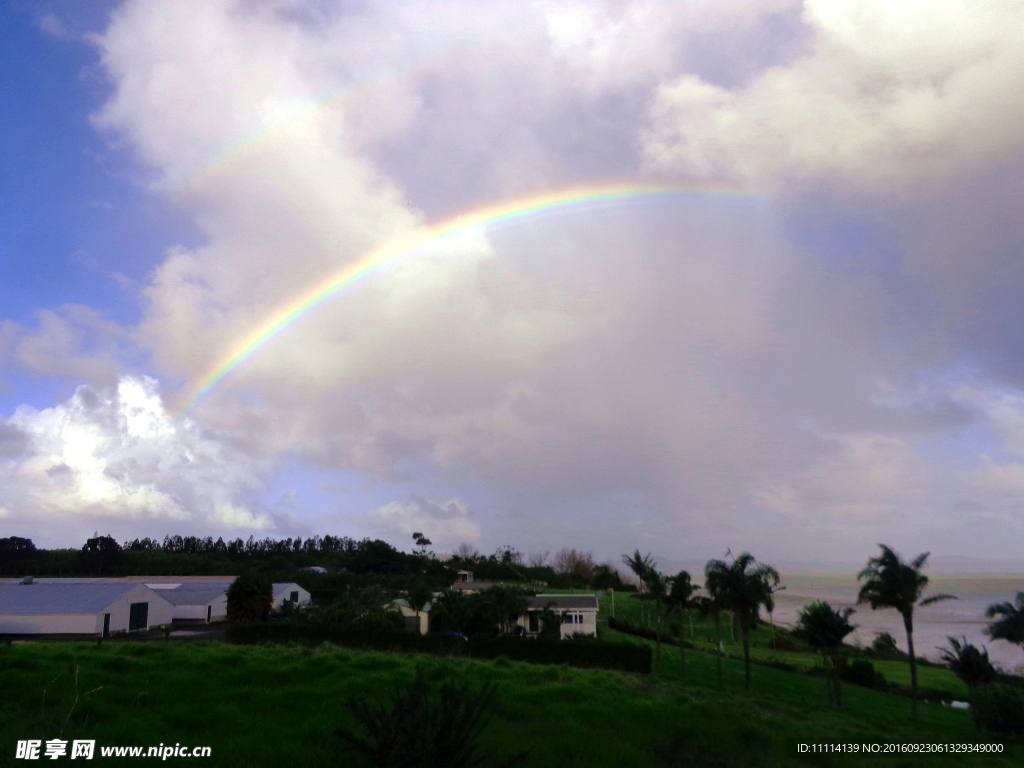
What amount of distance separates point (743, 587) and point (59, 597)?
44704 mm

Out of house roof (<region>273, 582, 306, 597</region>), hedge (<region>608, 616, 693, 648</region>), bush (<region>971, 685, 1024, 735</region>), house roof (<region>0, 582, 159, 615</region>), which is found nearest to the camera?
bush (<region>971, 685, 1024, 735</region>)

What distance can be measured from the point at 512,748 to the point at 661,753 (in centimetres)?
305

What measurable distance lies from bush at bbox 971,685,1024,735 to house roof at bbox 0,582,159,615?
48952 mm

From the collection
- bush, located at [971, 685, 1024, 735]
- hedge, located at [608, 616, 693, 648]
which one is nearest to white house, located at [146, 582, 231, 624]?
hedge, located at [608, 616, 693, 648]

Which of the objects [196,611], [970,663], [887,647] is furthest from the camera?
[887,647]

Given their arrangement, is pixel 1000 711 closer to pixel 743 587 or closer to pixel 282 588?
pixel 743 587

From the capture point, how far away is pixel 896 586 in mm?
42375

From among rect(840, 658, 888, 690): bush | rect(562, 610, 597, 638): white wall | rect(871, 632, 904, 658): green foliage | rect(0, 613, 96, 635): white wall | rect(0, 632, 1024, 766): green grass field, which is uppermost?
rect(0, 632, 1024, 766): green grass field

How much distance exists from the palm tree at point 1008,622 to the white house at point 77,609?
179 ft

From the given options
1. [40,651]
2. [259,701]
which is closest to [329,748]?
[259,701]

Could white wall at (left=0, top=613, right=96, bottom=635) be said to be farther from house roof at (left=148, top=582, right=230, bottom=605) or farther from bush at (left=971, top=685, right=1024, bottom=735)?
bush at (left=971, top=685, right=1024, bottom=735)

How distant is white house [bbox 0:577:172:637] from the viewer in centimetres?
4684

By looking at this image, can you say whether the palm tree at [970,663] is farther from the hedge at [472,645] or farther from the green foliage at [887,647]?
the green foliage at [887,647]

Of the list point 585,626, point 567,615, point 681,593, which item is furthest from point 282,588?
point 681,593
